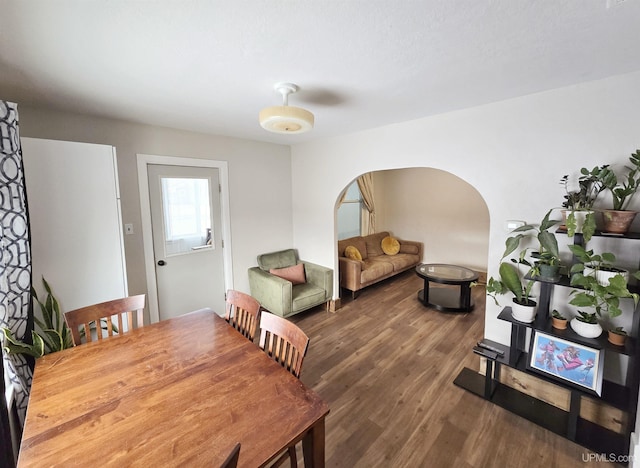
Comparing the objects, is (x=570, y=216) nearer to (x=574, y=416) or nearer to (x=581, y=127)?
(x=581, y=127)

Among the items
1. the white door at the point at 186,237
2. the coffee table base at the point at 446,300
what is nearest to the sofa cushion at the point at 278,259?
the white door at the point at 186,237

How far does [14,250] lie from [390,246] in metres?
5.04

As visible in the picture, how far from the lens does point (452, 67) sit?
1.62 meters

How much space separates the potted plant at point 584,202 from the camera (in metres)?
1.63

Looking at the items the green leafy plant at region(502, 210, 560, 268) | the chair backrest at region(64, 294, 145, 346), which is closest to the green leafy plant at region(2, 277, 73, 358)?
the chair backrest at region(64, 294, 145, 346)

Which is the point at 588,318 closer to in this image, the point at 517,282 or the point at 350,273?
the point at 517,282

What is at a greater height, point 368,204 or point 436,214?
point 368,204

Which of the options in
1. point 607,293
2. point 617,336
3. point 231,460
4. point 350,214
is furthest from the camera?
point 350,214

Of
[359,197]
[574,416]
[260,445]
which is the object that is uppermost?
[359,197]

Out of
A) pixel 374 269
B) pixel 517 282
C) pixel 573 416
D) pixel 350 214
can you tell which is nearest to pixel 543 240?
pixel 517 282

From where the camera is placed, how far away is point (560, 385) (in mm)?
1828

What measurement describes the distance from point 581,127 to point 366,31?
173cm

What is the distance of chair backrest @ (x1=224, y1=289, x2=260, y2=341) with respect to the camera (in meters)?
1.81

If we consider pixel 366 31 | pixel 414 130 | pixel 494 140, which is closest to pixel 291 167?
pixel 414 130
